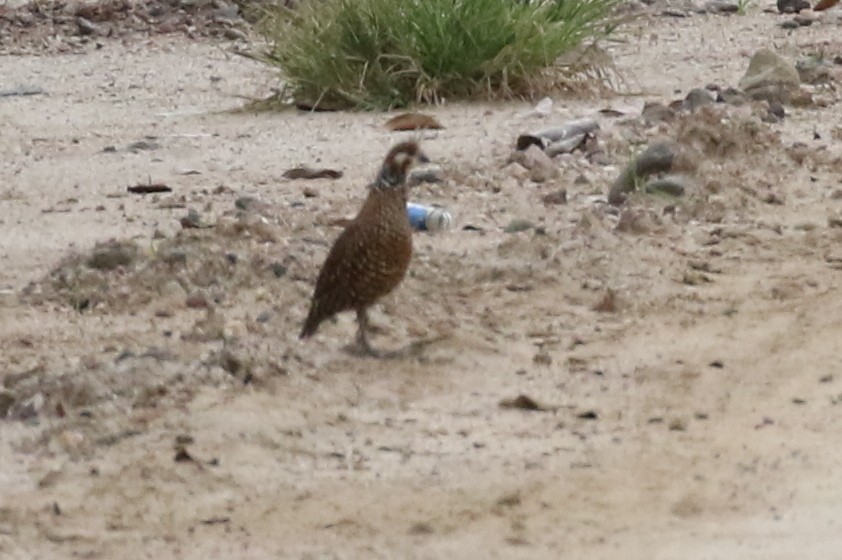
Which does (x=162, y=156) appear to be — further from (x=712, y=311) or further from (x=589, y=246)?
(x=712, y=311)

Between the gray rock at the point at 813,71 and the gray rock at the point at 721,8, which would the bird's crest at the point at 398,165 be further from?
the gray rock at the point at 721,8

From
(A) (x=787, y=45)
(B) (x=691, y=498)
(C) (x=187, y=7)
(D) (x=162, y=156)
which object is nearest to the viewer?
(B) (x=691, y=498)

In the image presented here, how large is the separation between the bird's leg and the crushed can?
1.50m

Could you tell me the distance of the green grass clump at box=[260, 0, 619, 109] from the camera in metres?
10.1

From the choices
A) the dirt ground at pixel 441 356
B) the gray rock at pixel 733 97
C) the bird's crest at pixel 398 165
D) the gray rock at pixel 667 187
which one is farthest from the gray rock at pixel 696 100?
the bird's crest at pixel 398 165

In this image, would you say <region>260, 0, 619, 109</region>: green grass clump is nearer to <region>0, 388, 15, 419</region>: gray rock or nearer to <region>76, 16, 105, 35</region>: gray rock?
<region>76, 16, 105, 35</region>: gray rock

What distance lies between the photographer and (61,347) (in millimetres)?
6000

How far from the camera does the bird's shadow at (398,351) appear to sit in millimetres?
5816

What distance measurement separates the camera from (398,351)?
5895mm

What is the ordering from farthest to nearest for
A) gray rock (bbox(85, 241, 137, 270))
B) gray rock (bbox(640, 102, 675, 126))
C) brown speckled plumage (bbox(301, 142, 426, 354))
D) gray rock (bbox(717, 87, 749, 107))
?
gray rock (bbox(717, 87, 749, 107)), gray rock (bbox(640, 102, 675, 126)), gray rock (bbox(85, 241, 137, 270)), brown speckled plumage (bbox(301, 142, 426, 354))

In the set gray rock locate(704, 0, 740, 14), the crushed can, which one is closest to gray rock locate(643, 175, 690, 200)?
the crushed can

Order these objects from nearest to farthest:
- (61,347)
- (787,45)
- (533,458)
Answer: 1. (533,458)
2. (61,347)
3. (787,45)

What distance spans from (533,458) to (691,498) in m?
0.50

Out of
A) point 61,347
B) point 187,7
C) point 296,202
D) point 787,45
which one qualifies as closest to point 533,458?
point 61,347
